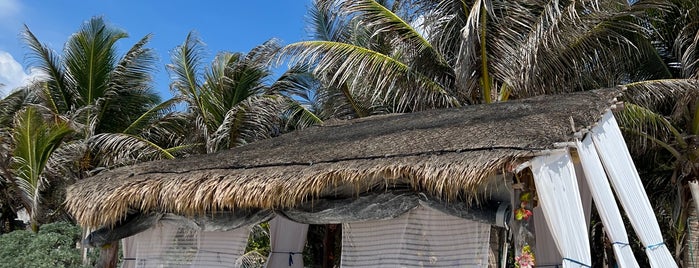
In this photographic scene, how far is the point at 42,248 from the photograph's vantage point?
10.3 metres

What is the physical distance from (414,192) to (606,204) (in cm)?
149

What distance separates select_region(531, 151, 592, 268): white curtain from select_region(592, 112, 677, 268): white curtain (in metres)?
0.96

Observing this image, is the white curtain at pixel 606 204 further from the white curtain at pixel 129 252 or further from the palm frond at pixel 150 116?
the palm frond at pixel 150 116

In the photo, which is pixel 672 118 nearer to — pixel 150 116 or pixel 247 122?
pixel 247 122

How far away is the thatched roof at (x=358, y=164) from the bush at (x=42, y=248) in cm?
289

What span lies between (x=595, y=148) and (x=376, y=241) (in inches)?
77.5

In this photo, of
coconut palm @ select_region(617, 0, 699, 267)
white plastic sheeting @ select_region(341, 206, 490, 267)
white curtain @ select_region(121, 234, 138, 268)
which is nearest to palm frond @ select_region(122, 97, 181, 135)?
white curtain @ select_region(121, 234, 138, 268)

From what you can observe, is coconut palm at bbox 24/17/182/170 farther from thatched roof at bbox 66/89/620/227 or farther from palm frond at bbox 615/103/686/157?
palm frond at bbox 615/103/686/157

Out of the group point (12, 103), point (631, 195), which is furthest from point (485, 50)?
point (12, 103)

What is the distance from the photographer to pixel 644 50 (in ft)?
34.1

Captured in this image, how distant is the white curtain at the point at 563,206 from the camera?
192 inches

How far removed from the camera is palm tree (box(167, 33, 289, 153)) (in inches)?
482

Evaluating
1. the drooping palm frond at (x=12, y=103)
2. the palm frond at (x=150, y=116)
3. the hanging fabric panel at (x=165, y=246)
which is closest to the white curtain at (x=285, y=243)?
the hanging fabric panel at (x=165, y=246)

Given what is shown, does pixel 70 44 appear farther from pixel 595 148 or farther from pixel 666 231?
pixel 666 231
